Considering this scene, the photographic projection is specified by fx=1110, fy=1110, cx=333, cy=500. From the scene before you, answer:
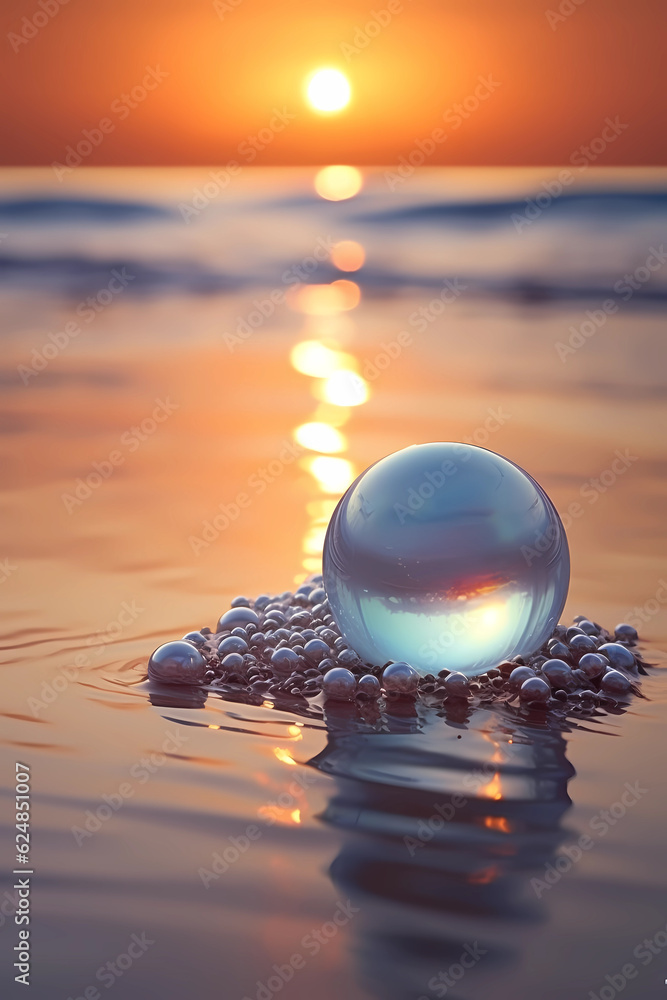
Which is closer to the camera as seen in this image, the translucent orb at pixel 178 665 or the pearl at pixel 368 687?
the pearl at pixel 368 687

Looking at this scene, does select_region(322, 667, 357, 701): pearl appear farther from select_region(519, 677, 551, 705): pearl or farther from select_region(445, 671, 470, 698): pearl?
select_region(519, 677, 551, 705): pearl

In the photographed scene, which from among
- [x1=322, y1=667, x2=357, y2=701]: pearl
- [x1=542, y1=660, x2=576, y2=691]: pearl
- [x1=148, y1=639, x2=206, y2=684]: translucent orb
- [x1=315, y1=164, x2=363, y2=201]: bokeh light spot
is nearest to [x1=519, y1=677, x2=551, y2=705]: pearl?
[x1=542, y1=660, x2=576, y2=691]: pearl

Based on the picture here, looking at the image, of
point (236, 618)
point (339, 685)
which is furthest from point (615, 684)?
point (236, 618)

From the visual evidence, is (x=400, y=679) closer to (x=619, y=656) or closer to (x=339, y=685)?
(x=339, y=685)

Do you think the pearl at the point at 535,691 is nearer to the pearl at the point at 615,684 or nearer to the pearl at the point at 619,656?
the pearl at the point at 615,684

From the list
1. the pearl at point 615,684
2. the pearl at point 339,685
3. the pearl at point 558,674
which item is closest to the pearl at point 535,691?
the pearl at point 558,674

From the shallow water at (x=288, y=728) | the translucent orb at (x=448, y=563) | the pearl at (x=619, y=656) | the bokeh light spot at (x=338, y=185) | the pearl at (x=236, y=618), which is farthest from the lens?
the bokeh light spot at (x=338, y=185)
